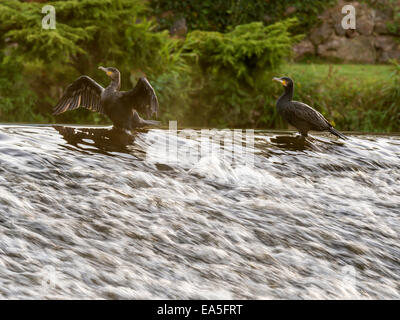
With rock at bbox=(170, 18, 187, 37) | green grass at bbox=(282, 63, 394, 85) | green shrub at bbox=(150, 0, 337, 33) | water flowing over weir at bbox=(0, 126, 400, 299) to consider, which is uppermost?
green shrub at bbox=(150, 0, 337, 33)

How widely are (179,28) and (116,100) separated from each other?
346 inches

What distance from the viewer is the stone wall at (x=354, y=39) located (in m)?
14.2

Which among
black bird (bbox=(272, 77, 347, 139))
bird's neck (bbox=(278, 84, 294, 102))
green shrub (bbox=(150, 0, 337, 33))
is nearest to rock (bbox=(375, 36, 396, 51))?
green shrub (bbox=(150, 0, 337, 33))

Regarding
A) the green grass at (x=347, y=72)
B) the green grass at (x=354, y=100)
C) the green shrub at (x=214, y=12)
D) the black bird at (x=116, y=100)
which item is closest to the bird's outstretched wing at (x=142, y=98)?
the black bird at (x=116, y=100)

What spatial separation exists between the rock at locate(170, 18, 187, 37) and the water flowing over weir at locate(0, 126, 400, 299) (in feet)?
27.0

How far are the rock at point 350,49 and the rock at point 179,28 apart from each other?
3.25 m

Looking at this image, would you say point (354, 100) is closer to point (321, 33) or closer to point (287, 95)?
point (321, 33)

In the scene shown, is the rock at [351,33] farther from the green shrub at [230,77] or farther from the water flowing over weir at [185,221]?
the water flowing over weir at [185,221]

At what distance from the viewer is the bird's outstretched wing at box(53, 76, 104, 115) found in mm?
5125

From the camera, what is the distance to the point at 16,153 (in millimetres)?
4066

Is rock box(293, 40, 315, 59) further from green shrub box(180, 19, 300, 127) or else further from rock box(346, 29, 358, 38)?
green shrub box(180, 19, 300, 127)

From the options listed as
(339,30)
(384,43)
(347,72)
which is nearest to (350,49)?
(339,30)

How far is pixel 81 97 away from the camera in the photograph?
518 centimetres
